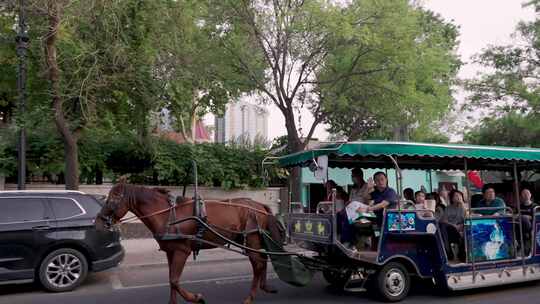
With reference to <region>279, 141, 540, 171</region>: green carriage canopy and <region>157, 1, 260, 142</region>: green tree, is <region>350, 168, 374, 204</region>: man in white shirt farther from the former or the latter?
<region>157, 1, 260, 142</region>: green tree

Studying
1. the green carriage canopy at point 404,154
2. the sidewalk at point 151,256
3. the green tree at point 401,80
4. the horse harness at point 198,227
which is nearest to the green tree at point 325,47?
the green tree at point 401,80

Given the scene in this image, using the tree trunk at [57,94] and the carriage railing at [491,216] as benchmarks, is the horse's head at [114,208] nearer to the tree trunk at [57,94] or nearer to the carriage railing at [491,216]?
the carriage railing at [491,216]

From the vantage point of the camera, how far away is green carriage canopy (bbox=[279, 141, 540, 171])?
760cm

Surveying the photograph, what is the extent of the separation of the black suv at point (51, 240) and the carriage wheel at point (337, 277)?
13.4 feet

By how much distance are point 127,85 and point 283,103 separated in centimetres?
539

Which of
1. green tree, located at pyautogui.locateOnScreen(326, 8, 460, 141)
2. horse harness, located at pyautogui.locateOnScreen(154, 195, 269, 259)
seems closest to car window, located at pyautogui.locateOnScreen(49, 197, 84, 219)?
horse harness, located at pyautogui.locateOnScreen(154, 195, 269, 259)

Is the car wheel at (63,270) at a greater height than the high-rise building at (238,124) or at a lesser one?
lesser

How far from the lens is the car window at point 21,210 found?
29.0ft

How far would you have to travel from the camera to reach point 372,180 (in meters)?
8.17

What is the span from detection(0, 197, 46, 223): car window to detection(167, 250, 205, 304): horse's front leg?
133 inches

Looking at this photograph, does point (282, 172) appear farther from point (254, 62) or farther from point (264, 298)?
point (264, 298)

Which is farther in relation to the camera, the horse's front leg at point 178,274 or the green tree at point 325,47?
the green tree at point 325,47

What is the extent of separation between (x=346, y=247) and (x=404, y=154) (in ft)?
5.47

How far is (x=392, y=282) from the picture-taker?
772 centimetres
